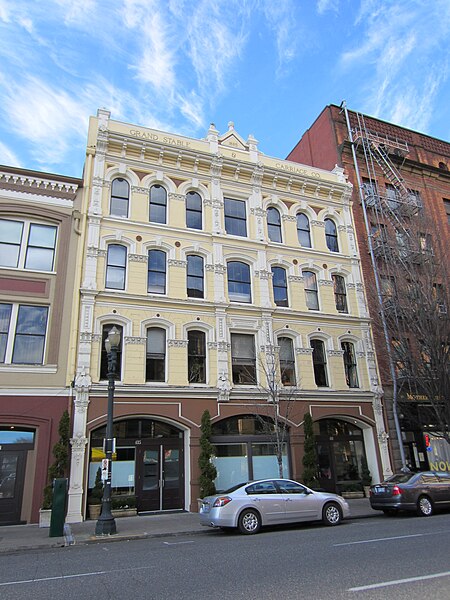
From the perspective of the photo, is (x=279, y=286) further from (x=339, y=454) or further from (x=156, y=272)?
(x=339, y=454)

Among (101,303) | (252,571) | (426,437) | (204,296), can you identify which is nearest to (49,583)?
(252,571)

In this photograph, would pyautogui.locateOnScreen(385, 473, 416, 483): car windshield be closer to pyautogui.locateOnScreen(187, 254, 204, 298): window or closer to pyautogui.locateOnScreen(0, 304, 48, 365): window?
pyautogui.locateOnScreen(187, 254, 204, 298): window

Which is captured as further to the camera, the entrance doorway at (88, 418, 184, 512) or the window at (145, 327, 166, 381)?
the window at (145, 327, 166, 381)

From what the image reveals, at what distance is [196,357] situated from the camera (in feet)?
61.1

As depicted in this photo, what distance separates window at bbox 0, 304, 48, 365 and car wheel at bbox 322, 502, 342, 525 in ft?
35.9

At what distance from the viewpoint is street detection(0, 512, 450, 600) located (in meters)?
5.89

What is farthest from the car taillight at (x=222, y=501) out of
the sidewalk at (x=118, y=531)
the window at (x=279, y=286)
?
the window at (x=279, y=286)

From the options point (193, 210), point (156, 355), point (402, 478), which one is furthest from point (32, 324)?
point (402, 478)

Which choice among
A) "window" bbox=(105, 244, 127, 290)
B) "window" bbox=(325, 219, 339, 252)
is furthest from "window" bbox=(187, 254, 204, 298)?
"window" bbox=(325, 219, 339, 252)

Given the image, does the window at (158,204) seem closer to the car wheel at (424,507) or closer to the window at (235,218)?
the window at (235,218)

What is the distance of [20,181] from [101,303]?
619 centimetres

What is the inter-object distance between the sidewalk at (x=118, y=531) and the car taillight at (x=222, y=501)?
1.48 m

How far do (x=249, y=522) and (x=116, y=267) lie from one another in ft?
37.4

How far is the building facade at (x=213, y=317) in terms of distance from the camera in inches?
667
